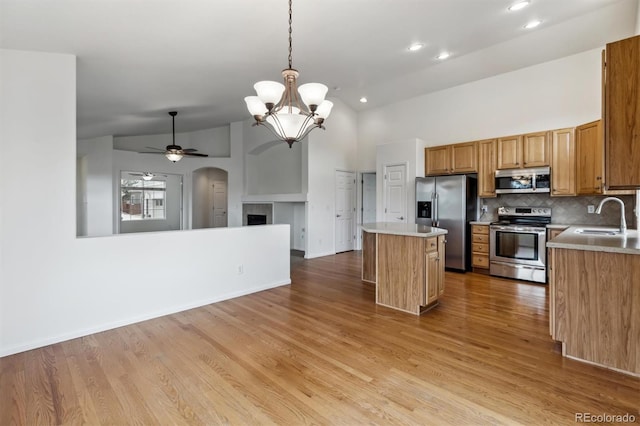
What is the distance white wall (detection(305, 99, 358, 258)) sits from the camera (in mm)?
6781

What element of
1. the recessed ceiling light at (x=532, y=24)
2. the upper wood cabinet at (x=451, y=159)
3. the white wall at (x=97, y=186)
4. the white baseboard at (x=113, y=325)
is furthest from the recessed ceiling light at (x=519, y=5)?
the white wall at (x=97, y=186)

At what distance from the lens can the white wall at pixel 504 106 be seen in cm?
Answer: 476

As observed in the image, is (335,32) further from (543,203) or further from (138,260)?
(543,203)

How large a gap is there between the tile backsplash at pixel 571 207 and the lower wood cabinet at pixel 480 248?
56 cm

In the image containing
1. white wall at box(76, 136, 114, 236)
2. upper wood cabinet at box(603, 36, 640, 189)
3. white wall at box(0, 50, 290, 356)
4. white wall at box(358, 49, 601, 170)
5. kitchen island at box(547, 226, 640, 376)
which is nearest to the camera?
upper wood cabinet at box(603, 36, 640, 189)

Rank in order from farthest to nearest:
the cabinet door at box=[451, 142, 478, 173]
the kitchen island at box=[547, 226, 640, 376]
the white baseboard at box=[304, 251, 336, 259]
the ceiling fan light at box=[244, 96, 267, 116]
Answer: the white baseboard at box=[304, 251, 336, 259] → the cabinet door at box=[451, 142, 478, 173] → the ceiling fan light at box=[244, 96, 267, 116] → the kitchen island at box=[547, 226, 640, 376]

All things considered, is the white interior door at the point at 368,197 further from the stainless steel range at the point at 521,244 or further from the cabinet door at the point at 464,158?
the stainless steel range at the point at 521,244

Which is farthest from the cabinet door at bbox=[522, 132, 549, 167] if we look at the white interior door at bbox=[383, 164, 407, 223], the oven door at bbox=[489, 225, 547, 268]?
the white interior door at bbox=[383, 164, 407, 223]

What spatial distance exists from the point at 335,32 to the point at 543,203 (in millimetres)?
4427

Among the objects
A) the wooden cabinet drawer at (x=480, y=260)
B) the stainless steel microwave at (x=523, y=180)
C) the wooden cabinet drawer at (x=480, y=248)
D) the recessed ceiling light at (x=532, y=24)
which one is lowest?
the wooden cabinet drawer at (x=480, y=260)

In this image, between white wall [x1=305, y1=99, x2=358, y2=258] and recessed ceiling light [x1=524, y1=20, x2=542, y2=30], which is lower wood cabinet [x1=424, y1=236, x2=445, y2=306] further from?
white wall [x1=305, y1=99, x2=358, y2=258]

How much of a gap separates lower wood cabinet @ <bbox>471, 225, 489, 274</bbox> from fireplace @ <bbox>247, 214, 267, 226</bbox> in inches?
190

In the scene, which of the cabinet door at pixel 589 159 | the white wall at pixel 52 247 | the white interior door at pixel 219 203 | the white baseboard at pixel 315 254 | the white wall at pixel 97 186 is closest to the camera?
the white wall at pixel 52 247

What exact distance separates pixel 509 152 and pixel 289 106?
431 centimetres
